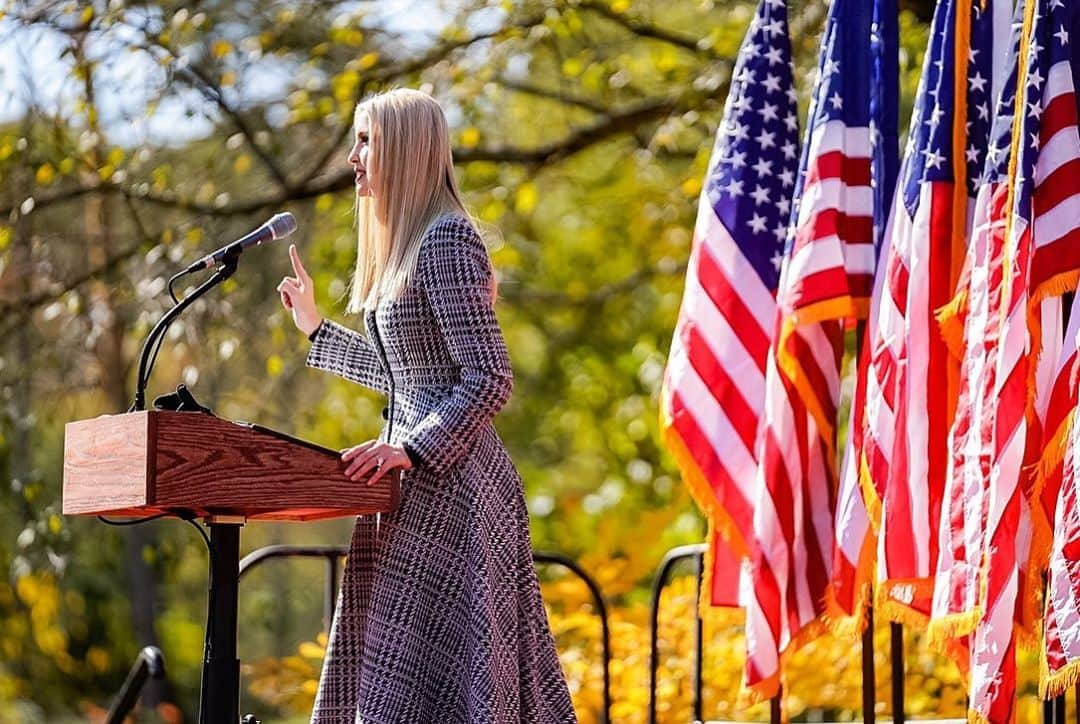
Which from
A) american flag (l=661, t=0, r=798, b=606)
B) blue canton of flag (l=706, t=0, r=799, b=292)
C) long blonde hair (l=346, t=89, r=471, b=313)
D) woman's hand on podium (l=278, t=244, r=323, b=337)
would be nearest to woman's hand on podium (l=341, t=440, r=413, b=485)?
long blonde hair (l=346, t=89, r=471, b=313)

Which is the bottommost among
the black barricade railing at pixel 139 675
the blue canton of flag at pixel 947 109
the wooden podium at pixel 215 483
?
the black barricade railing at pixel 139 675

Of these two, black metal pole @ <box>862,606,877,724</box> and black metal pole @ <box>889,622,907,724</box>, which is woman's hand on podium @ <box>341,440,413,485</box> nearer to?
black metal pole @ <box>862,606,877,724</box>

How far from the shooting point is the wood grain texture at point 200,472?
288 cm

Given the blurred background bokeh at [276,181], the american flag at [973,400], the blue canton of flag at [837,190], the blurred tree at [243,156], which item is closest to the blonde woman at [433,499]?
the american flag at [973,400]

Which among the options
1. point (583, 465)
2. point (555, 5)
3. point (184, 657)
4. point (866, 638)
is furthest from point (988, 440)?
point (184, 657)

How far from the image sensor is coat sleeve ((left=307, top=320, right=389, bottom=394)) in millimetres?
3777

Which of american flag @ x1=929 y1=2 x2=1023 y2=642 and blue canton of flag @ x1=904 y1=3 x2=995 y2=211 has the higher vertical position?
blue canton of flag @ x1=904 y1=3 x2=995 y2=211

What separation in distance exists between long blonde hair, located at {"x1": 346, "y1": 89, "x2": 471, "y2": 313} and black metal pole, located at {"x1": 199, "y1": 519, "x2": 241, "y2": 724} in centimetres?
68

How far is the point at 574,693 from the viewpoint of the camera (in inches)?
245

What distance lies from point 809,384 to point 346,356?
135 cm

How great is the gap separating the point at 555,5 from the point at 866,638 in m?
3.88

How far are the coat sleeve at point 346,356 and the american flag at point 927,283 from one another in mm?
1387

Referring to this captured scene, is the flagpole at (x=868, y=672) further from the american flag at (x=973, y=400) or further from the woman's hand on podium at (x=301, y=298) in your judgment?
the woman's hand on podium at (x=301, y=298)

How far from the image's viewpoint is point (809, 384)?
14.3ft
